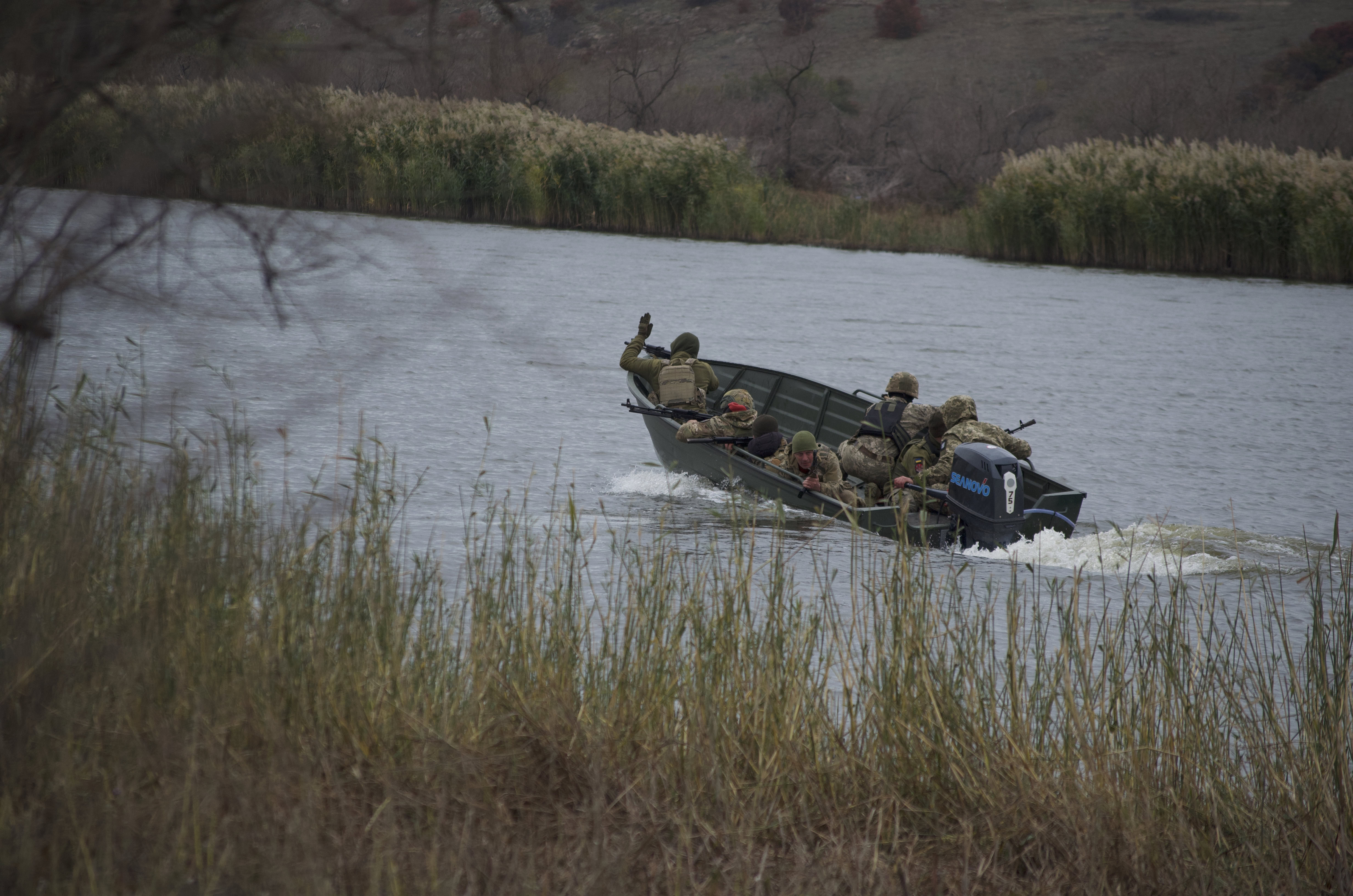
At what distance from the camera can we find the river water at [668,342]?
2.52 m

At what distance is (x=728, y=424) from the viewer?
40.1 ft

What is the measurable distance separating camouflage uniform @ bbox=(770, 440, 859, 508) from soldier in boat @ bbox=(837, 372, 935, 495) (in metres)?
0.22

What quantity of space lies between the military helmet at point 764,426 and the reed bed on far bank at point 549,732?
5.85 metres

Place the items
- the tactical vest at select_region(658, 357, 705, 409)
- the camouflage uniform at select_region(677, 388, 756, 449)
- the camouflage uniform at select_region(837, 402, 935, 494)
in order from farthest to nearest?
the tactical vest at select_region(658, 357, 705, 409), the camouflage uniform at select_region(677, 388, 756, 449), the camouflage uniform at select_region(837, 402, 935, 494)

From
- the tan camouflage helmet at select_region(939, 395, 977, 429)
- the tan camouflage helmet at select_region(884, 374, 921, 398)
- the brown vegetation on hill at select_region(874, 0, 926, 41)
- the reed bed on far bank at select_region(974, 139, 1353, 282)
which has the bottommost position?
the tan camouflage helmet at select_region(939, 395, 977, 429)

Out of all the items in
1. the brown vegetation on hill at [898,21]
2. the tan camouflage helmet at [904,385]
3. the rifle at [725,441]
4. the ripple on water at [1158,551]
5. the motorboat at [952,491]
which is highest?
the brown vegetation on hill at [898,21]

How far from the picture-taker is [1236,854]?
4.39 metres

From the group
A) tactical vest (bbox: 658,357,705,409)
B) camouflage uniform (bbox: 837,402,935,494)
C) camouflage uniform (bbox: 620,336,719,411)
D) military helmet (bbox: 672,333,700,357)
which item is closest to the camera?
camouflage uniform (bbox: 837,402,935,494)

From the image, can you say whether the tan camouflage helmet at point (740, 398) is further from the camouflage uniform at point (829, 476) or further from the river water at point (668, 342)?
the camouflage uniform at point (829, 476)

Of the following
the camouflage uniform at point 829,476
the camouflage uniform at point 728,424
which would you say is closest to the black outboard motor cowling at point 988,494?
the camouflage uniform at point 829,476

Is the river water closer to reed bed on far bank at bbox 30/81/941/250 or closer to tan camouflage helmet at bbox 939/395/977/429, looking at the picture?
reed bed on far bank at bbox 30/81/941/250

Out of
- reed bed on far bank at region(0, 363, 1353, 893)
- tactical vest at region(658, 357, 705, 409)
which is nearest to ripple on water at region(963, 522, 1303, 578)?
tactical vest at region(658, 357, 705, 409)

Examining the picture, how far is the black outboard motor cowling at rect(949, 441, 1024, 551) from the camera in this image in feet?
32.2

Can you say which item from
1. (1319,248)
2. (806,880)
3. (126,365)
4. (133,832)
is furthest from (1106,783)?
(1319,248)
